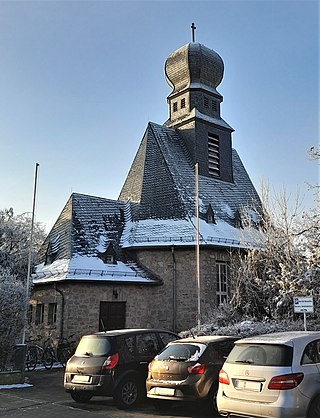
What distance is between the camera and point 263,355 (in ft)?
23.0

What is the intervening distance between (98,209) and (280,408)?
18.1m

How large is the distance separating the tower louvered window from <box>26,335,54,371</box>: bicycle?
44.7ft

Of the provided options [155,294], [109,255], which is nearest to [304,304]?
[155,294]

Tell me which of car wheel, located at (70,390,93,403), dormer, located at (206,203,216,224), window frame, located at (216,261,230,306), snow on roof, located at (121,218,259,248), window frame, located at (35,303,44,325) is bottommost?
car wheel, located at (70,390,93,403)

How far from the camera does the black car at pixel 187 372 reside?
8.31 m

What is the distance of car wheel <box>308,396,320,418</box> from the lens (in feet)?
21.2

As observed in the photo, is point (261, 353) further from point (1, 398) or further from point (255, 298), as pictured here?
point (255, 298)

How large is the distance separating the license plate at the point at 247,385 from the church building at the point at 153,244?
10571 mm

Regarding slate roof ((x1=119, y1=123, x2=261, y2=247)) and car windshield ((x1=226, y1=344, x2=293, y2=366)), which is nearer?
car windshield ((x1=226, y1=344, x2=293, y2=366))

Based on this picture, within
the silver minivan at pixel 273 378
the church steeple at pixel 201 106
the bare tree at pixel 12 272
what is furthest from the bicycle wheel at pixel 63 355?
the church steeple at pixel 201 106

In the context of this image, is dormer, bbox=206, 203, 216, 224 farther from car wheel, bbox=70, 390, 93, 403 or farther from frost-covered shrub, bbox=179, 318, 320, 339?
car wheel, bbox=70, 390, 93, 403

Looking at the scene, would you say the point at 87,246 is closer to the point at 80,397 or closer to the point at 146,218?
the point at 146,218

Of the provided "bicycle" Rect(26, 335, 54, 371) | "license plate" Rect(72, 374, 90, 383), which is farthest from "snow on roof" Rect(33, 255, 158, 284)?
"license plate" Rect(72, 374, 90, 383)

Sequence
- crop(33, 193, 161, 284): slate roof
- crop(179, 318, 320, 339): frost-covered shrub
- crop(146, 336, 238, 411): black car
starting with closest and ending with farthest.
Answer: crop(146, 336, 238, 411): black car < crop(179, 318, 320, 339): frost-covered shrub < crop(33, 193, 161, 284): slate roof
